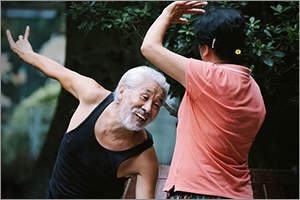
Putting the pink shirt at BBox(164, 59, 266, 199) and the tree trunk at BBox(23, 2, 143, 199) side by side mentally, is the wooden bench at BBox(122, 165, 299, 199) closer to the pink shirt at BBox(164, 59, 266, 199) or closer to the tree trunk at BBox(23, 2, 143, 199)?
the tree trunk at BBox(23, 2, 143, 199)

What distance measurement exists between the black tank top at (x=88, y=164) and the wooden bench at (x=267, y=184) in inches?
47.1

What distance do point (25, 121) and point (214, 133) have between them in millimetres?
4094

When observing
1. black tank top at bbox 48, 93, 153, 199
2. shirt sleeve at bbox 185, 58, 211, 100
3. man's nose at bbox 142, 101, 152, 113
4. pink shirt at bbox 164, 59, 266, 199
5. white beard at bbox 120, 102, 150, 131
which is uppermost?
shirt sleeve at bbox 185, 58, 211, 100

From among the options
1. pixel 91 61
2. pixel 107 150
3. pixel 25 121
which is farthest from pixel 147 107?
pixel 25 121

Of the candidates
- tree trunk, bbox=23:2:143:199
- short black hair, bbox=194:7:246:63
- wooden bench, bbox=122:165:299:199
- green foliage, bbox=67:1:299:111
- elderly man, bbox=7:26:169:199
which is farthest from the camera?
tree trunk, bbox=23:2:143:199

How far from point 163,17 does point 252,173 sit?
241 cm

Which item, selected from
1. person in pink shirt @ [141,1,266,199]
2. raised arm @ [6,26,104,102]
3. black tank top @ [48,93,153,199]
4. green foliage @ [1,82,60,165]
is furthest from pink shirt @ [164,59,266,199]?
green foliage @ [1,82,60,165]

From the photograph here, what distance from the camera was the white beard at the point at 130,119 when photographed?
2.71m

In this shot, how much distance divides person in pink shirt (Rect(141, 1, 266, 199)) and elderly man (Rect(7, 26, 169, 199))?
629 millimetres

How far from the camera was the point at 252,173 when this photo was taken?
4.25 m

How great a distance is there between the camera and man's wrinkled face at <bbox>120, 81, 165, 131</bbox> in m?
2.70

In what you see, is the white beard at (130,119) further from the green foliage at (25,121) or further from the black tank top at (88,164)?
the green foliage at (25,121)

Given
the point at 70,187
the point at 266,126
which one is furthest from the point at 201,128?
the point at 266,126

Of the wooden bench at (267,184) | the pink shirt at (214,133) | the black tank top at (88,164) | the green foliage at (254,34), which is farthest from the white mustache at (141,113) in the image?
the wooden bench at (267,184)
